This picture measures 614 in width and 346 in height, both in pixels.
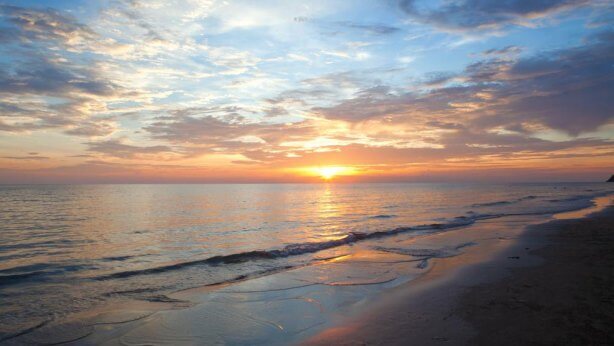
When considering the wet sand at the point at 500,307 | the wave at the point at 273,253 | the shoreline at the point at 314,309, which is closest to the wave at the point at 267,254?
the wave at the point at 273,253

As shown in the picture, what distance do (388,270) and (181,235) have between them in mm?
17770

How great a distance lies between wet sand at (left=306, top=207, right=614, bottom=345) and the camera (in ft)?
23.6

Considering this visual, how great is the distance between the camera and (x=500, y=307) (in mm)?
8977

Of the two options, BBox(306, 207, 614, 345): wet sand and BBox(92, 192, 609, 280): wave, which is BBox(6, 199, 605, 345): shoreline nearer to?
BBox(306, 207, 614, 345): wet sand

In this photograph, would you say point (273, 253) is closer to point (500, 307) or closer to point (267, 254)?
point (267, 254)

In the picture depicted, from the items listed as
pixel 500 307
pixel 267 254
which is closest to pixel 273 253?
pixel 267 254

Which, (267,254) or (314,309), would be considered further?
(267,254)

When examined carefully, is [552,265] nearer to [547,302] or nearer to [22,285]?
[547,302]

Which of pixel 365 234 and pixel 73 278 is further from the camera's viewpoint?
pixel 365 234

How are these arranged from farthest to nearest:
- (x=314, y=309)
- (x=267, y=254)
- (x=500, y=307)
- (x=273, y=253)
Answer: (x=273, y=253), (x=267, y=254), (x=314, y=309), (x=500, y=307)

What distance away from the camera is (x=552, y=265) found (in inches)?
542

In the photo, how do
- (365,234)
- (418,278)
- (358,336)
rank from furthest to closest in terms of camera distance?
(365,234) < (418,278) < (358,336)

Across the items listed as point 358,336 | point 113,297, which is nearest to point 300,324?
point 358,336

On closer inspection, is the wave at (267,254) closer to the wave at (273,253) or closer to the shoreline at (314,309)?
the wave at (273,253)
